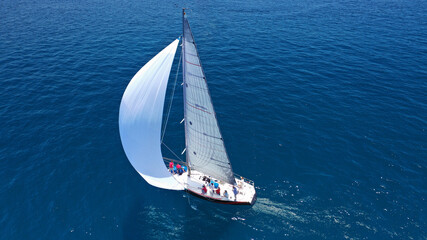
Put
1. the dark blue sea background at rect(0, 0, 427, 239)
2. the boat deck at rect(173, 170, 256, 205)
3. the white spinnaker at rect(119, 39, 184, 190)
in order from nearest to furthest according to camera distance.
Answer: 1. the white spinnaker at rect(119, 39, 184, 190)
2. the dark blue sea background at rect(0, 0, 427, 239)
3. the boat deck at rect(173, 170, 256, 205)

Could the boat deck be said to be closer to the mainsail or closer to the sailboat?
the sailboat

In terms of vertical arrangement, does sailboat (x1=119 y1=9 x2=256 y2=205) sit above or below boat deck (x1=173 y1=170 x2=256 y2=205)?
above

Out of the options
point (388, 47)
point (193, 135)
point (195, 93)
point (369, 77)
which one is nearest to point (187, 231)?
point (193, 135)

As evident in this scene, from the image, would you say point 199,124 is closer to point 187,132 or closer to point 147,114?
point 187,132

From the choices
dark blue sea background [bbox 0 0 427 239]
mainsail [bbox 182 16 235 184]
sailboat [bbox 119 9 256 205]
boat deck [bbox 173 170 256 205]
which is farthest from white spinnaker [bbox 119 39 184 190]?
dark blue sea background [bbox 0 0 427 239]

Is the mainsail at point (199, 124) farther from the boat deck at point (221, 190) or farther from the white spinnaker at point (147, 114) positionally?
the white spinnaker at point (147, 114)

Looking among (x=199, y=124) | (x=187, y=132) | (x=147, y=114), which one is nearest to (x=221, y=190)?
(x=187, y=132)

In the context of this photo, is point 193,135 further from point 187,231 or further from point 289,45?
point 289,45

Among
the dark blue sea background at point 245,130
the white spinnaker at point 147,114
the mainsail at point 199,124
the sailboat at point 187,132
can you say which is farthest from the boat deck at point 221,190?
the white spinnaker at point 147,114
